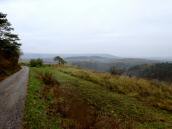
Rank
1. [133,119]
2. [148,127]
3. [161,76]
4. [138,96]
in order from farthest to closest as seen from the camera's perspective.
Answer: [161,76] < [138,96] < [133,119] < [148,127]

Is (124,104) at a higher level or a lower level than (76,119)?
lower

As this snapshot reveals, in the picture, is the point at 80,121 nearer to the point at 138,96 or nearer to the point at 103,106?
the point at 103,106

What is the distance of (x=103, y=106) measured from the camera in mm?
18719

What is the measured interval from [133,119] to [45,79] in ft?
40.6

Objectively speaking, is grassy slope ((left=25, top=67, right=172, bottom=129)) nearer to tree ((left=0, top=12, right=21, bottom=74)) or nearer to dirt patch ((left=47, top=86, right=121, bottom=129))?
dirt patch ((left=47, top=86, right=121, bottom=129))

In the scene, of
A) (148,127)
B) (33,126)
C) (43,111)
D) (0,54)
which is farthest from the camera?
(0,54)

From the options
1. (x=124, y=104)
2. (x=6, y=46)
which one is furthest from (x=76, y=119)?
(x=6, y=46)

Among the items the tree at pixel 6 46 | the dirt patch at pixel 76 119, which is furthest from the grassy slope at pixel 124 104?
the tree at pixel 6 46

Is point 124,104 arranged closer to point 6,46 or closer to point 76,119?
point 76,119

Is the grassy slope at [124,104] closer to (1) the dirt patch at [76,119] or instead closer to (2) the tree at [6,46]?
(1) the dirt patch at [76,119]

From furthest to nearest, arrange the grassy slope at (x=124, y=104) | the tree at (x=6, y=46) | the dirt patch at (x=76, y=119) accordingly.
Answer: the tree at (x=6, y=46) → the grassy slope at (x=124, y=104) → the dirt patch at (x=76, y=119)

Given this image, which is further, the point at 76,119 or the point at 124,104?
the point at 124,104

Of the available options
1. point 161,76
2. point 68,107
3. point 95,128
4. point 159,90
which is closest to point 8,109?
point 68,107

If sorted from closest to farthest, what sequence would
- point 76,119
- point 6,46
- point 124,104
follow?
1. point 76,119
2. point 124,104
3. point 6,46
